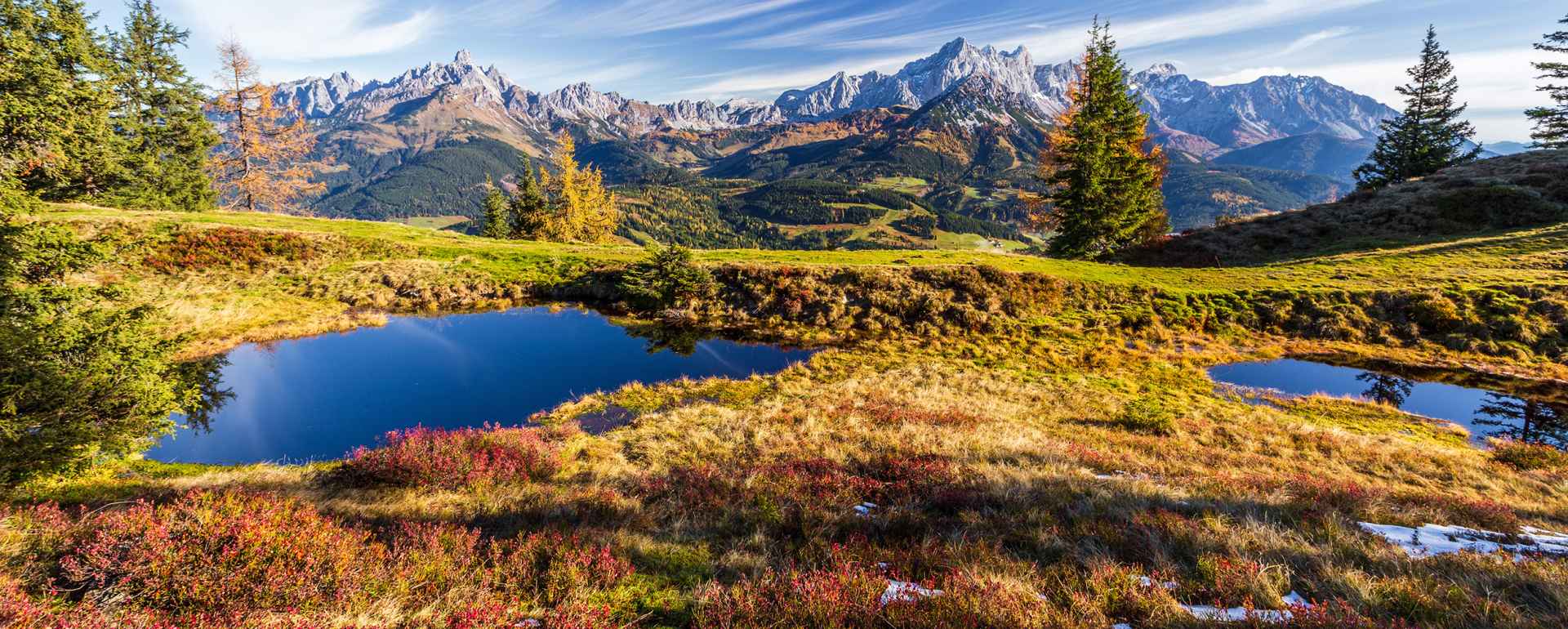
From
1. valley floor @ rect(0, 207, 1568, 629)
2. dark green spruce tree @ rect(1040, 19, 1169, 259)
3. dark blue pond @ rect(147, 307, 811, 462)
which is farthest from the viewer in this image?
dark green spruce tree @ rect(1040, 19, 1169, 259)

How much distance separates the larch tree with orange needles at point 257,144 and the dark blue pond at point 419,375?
34988 mm

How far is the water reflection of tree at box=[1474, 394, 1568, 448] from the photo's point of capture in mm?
14359

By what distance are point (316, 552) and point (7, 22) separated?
136 ft

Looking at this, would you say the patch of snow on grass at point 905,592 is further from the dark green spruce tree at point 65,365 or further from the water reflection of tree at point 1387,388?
the water reflection of tree at point 1387,388

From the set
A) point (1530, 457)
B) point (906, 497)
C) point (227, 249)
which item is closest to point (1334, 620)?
point (906, 497)

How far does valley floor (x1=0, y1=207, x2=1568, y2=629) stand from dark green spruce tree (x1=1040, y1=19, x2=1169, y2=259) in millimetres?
18011

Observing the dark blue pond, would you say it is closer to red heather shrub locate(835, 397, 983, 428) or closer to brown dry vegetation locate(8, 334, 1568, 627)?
brown dry vegetation locate(8, 334, 1568, 627)

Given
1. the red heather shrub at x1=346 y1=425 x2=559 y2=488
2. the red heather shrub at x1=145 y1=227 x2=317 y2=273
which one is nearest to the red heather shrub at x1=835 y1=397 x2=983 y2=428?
the red heather shrub at x1=346 y1=425 x2=559 y2=488

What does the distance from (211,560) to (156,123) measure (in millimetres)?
67794

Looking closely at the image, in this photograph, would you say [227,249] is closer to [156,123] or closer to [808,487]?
[156,123]

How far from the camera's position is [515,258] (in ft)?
120

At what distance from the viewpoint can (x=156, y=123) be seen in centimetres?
4600

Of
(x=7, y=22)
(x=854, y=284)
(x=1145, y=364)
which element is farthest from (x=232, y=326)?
(x=1145, y=364)

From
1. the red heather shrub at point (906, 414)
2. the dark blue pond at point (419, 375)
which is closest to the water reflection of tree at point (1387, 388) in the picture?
the red heather shrub at point (906, 414)
